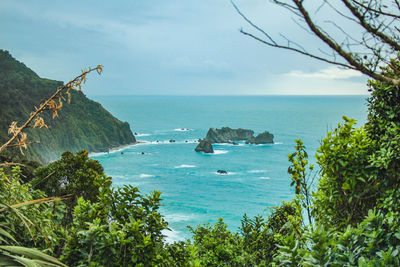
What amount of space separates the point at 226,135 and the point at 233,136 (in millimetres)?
1966

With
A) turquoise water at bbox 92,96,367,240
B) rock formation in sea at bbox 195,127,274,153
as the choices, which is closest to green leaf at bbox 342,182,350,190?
turquoise water at bbox 92,96,367,240

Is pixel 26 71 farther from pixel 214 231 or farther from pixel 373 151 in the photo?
pixel 373 151

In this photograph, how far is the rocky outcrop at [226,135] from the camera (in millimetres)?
75125

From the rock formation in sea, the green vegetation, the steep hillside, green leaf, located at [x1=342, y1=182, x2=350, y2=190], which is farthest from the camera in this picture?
the rock formation in sea

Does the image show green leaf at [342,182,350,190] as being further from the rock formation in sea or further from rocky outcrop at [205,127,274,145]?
rocky outcrop at [205,127,274,145]

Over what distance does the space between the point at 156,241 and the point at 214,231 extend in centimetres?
421

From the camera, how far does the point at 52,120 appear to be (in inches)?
2053

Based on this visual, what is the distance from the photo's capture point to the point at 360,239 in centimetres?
264

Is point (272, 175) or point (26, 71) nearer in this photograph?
point (272, 175)

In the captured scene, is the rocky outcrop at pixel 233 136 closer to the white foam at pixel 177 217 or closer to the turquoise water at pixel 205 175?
the turquoise water at pixel 205 175

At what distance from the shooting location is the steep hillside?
45281mm

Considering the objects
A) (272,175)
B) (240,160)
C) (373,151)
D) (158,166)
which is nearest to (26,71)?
(158,166)

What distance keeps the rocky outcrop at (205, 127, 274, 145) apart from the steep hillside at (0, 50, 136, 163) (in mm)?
18615

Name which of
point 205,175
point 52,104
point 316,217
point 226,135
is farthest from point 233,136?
point 52,104
